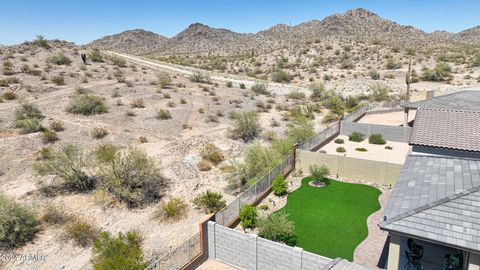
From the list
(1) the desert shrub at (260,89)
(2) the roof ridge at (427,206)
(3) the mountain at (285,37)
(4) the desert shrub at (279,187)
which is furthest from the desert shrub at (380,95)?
(3) the mountain at (285,37)

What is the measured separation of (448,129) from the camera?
17.9 metres

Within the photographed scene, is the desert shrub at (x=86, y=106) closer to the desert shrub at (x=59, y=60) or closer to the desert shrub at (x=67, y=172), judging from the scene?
the desert shrub at (x=67, y=172)

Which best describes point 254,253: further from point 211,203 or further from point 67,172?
point 67,172

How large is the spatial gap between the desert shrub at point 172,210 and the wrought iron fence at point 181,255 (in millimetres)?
3940

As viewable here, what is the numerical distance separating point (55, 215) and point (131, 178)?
453 cm

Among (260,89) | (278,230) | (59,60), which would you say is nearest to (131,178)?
(278,230)

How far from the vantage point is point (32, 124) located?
28.8m

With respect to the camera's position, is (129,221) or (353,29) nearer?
(129,221)

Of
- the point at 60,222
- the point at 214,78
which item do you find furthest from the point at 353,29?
the point at 60,222

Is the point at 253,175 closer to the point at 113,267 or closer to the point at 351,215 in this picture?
the point at 351,215

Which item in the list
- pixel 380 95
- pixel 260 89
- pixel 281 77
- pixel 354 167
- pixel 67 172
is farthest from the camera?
pixel 281 77

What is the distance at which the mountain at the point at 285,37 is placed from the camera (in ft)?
355

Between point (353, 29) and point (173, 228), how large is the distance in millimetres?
119104

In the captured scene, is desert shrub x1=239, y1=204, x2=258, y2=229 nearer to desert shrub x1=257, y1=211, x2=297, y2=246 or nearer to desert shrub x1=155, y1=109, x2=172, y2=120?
desert shrub x1=257, y1=211, x2=297, y2=246
